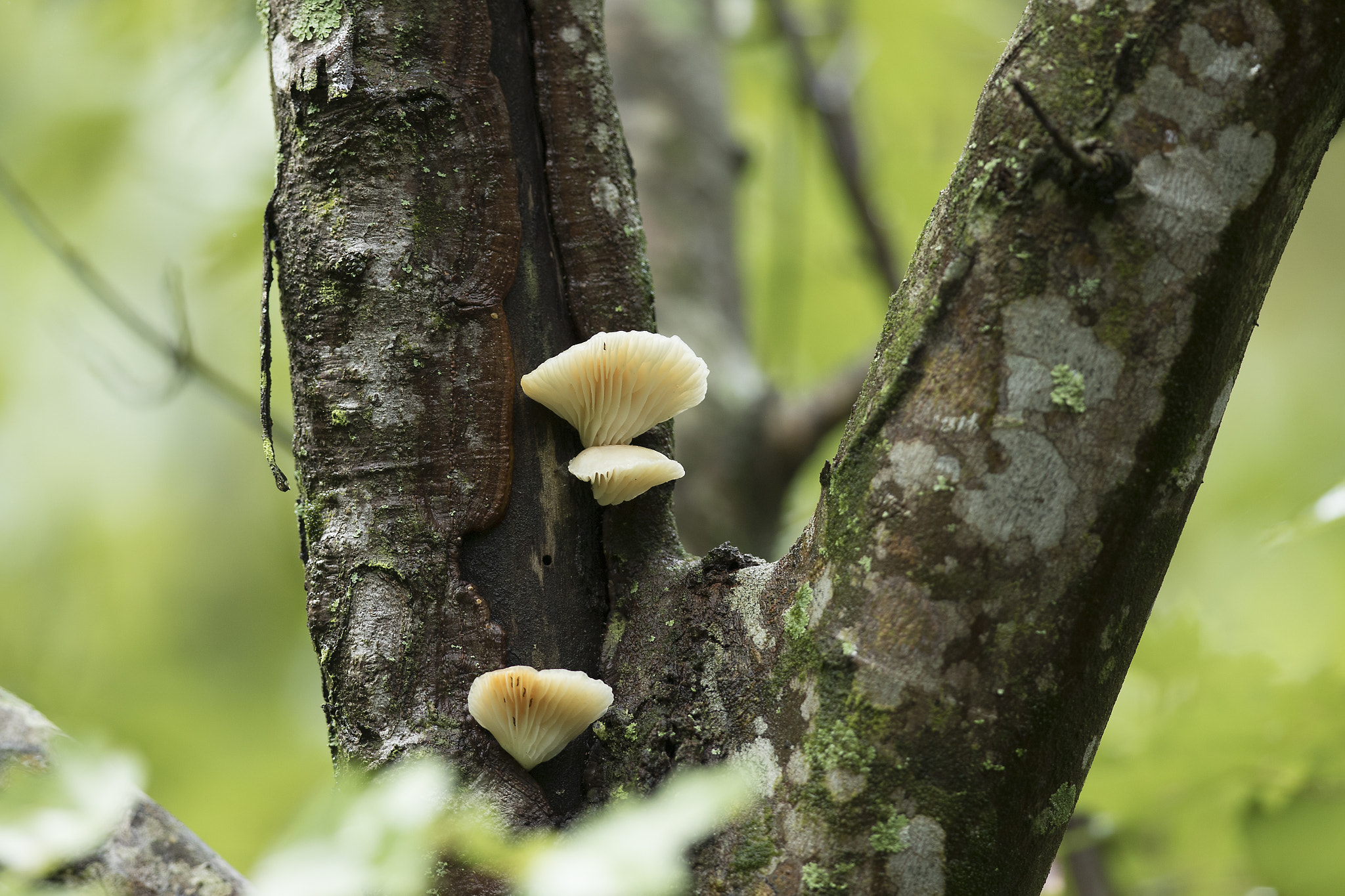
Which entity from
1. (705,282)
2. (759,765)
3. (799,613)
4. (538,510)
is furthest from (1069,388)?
(705,282)

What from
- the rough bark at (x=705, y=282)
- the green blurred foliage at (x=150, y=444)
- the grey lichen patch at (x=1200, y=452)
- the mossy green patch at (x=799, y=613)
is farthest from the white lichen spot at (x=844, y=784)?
the green blurred foliage at (x=150, y=444)

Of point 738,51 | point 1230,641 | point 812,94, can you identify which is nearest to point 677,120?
point 812,94

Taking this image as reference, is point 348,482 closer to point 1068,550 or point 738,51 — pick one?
point 1068,550

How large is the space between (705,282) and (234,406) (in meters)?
3.44

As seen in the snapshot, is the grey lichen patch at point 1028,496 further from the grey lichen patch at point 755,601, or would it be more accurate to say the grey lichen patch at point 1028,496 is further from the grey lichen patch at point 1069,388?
the grey lichen patch at point 755,601

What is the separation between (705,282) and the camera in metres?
5.23

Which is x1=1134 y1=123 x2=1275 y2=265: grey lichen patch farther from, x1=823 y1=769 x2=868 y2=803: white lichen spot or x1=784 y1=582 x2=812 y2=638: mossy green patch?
x1=823 y1=769 x2=868 y2=803: white lichen spot

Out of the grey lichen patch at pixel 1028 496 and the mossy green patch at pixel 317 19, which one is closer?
the grey lichen patch at pixel 1028 496

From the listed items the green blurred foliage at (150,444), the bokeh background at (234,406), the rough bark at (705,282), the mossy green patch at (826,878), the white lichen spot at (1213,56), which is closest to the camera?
the white lichen spot at (1213,56)

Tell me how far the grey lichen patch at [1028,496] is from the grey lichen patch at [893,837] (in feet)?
1.58

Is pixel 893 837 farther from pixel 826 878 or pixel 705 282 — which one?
pixel 705 282

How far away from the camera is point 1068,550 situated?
1487 millimetres

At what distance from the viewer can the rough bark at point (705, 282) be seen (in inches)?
187

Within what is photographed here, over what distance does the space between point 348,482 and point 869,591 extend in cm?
103
